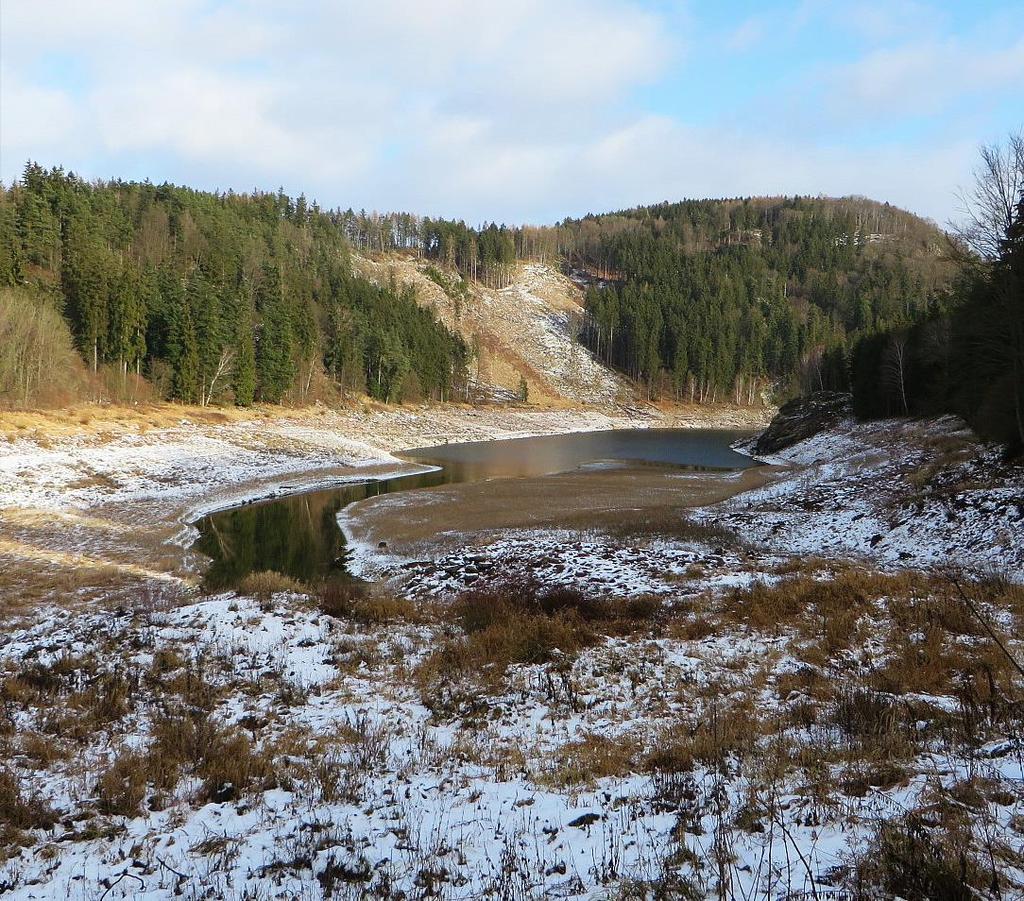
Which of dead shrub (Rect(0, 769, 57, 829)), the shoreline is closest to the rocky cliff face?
the shoreline

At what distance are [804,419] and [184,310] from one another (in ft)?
227

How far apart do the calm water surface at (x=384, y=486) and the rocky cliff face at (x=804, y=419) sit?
14.9ft

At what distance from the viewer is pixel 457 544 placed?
78.9 feet

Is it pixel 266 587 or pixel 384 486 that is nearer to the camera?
pixel 266 587

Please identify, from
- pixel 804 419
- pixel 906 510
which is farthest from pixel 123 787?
pixel 804 419

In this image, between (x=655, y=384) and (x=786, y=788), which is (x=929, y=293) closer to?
(x=655, y=384)

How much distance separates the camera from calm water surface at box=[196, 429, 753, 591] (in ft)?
74.4

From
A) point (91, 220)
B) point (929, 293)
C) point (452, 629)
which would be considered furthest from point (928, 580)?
point (929, 293)

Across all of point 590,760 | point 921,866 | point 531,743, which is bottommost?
point 531,743

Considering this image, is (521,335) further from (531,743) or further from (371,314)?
(531,743)

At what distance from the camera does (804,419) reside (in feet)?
225

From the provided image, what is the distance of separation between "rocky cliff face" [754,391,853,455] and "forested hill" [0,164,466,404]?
53584mm

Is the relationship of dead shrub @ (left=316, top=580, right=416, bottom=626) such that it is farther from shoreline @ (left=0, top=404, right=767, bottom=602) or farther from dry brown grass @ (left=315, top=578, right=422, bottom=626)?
shoreline @ (left=0, top=404, right=767, bottom=602)

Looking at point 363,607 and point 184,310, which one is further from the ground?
point 184,310
